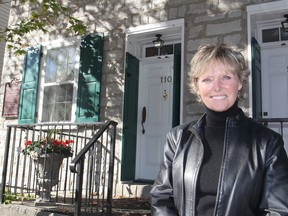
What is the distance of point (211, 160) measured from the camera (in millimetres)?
1460

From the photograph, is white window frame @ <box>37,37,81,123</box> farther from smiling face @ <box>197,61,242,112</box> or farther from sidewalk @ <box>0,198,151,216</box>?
smiling face @ <box>197,61,242,112</box>

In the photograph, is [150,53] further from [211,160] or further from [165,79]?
[211,160]

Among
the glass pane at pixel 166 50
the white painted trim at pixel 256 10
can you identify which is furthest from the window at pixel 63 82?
the white painted trim at pixel 256 10

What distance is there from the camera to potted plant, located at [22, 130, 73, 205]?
173 inches

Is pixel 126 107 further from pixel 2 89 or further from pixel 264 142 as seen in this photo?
pixel 264 142

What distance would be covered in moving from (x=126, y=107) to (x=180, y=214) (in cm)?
434

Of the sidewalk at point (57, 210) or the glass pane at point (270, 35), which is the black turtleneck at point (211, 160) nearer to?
the sidewalk at point (57, 210)

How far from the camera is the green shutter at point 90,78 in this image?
6.00 m

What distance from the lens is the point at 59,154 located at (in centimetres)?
450

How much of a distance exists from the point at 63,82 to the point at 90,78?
2.32 feet

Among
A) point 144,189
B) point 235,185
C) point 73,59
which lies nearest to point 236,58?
point 235,185

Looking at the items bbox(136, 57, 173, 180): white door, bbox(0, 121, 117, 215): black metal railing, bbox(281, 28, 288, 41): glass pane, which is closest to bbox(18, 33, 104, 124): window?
bbox(0, 121, 117, 215): black metal railing

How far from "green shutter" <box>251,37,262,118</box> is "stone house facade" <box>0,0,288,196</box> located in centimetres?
7

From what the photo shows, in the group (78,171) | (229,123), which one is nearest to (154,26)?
(78,171)
